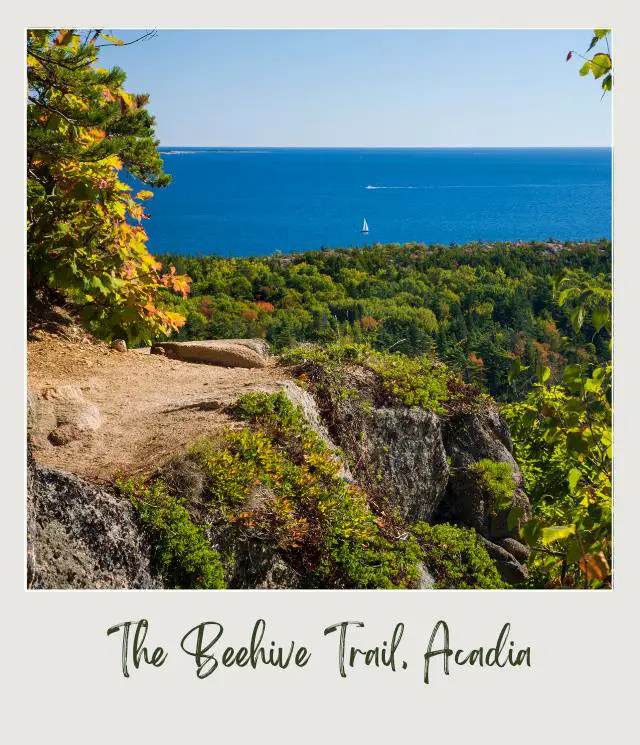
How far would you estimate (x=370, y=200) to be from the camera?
14.0 metres

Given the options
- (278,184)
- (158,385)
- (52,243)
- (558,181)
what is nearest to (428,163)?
(278,184)

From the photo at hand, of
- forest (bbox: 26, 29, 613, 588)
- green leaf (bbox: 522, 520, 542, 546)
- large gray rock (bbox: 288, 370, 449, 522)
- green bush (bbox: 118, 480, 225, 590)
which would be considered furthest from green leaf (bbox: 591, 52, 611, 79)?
large gray rock (bbox: 288, 370, 449, 522)

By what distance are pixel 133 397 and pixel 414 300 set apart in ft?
22.3

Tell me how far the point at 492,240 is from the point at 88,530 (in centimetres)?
1207

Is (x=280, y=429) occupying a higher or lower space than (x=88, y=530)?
higher

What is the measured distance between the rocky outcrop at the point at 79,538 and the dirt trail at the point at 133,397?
27 cm

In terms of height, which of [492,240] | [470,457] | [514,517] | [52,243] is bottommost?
[470,457]

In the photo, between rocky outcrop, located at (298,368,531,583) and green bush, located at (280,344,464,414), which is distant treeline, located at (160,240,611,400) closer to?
green bush, located at (280,344,464,414)

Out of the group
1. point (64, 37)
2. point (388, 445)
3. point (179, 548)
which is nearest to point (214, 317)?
point (388, 445)

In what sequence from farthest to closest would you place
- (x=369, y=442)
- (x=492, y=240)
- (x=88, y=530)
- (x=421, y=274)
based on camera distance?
(x=492, y=240), (x=421, y=274), (x=369, y=442), (x=88, y=530)

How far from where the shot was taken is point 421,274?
12.5 m

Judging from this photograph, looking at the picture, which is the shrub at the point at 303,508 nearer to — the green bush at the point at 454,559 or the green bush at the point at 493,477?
the green bush at the point at 454,559

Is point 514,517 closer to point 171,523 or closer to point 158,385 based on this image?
point 171,523

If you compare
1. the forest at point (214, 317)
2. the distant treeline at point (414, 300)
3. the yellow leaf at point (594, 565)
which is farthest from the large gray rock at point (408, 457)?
the yellow leaf at point (594, 565)
